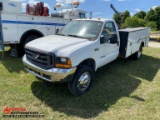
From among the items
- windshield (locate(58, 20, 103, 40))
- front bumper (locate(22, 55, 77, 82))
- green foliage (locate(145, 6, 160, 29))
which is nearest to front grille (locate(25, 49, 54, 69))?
front bumper (locate(22, 55, 77, 82))

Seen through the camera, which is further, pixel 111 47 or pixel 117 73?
pixel 117 73

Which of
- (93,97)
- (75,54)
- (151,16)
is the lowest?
(93,97)

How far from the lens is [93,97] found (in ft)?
14.3

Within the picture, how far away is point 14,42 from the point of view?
6934 millimetres

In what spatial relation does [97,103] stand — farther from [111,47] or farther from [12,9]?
[12,9]

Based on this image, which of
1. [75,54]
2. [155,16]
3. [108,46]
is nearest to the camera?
[75,54]

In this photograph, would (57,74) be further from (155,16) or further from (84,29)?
(155,16)

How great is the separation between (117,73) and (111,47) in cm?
124

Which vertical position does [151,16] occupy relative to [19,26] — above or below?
above

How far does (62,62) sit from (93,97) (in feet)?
4.23

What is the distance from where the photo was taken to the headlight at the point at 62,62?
3758 mm

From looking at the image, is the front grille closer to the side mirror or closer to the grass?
the grass

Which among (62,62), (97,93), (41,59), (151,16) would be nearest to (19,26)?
(41,59)

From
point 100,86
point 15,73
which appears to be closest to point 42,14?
point 15,73
